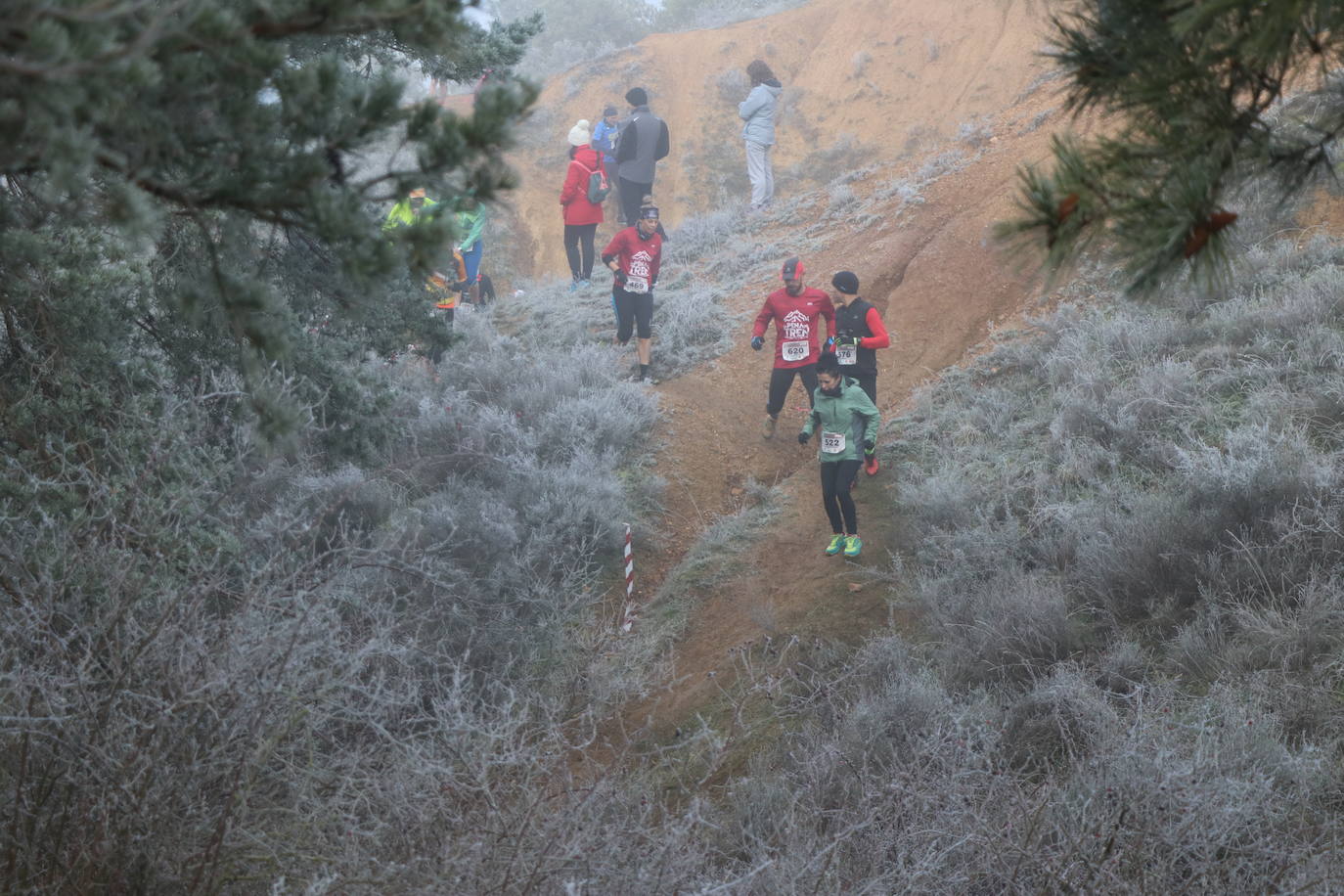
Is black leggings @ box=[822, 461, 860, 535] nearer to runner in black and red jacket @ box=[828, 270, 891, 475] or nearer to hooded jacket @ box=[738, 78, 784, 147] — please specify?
runner in black and red jacket @ box=[828, 270, 891, 475]

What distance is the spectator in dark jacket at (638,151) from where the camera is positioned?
656 inches

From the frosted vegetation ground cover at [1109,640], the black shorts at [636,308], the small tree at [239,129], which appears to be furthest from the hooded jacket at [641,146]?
the small tree at [239,129]

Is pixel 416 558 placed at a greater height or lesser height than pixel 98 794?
lesser

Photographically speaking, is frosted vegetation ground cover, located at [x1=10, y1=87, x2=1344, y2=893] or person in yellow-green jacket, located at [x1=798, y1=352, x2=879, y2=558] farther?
person in yellow-green jacket, located at [x1=798, y1=352, x2=879, y2=558]

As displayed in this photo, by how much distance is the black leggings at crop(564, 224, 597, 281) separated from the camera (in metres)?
16.1

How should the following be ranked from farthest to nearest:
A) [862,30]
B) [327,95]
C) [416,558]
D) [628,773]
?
1. [862,30]
2. [416,558]
3. [628,773]
4. [327,95]

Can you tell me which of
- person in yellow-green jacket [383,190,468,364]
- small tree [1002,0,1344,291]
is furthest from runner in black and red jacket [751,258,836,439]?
small tree [1002,0,1344,291]

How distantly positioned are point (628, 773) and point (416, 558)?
2.97m

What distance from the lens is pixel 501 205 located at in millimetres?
3150

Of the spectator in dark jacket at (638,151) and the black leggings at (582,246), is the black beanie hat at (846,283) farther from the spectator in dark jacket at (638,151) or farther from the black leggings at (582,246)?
the spectator in dark jacket at (638,151)

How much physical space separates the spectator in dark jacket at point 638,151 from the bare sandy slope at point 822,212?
2364 mm

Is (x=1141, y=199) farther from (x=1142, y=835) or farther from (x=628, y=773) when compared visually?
(x=628, y=773)

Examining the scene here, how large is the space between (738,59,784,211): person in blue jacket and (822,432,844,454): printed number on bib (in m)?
11.1

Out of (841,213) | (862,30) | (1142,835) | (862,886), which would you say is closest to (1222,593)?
(1142,835)
